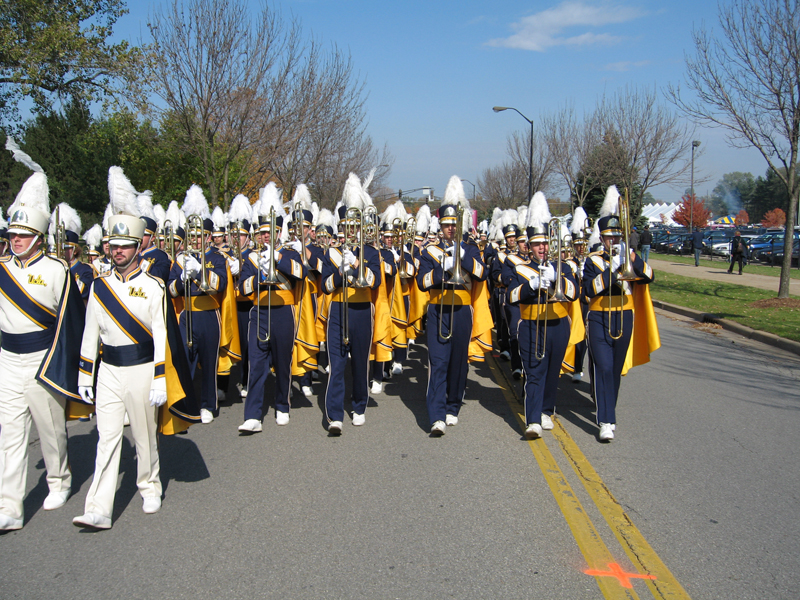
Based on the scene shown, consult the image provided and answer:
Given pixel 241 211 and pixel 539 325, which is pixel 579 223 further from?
pixel 241 211

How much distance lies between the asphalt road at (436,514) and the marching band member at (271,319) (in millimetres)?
344

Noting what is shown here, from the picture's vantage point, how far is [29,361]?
4.27 meters

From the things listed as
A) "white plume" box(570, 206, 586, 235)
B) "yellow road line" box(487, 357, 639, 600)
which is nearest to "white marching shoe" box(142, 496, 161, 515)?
"yellow road line" box(487, 357, 639, 600)

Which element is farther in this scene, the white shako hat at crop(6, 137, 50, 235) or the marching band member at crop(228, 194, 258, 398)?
the marching band member at crop(228, 194, 258, 398)

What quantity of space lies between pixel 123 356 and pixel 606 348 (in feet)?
13.8

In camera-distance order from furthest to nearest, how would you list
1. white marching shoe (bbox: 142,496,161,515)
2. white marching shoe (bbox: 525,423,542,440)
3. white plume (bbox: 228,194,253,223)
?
white plume (bbox: 228,194,253,223)
white marching shoe (bbox: 525,423,542,440)
white marching shoe (bbox: 142,496,161,515)

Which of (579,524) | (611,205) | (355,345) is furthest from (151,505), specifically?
(611,205)

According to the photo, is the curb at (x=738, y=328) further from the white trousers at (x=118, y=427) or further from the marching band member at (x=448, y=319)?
the white trousers at (x=118, y=427)

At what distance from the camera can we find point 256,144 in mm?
16109

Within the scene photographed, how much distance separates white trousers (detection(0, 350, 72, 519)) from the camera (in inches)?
159

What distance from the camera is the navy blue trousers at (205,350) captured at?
6.53 metres

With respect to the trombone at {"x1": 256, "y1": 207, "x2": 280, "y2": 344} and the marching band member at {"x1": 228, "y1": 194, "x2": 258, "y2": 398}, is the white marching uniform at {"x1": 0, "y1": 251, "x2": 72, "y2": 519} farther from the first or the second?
the marching band member at {"x1": 228, "y1": 194, "x2": 258, "y2": 398}

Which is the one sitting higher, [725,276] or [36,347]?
[36,347]

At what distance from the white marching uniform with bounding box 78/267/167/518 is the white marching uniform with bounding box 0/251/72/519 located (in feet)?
1.19
